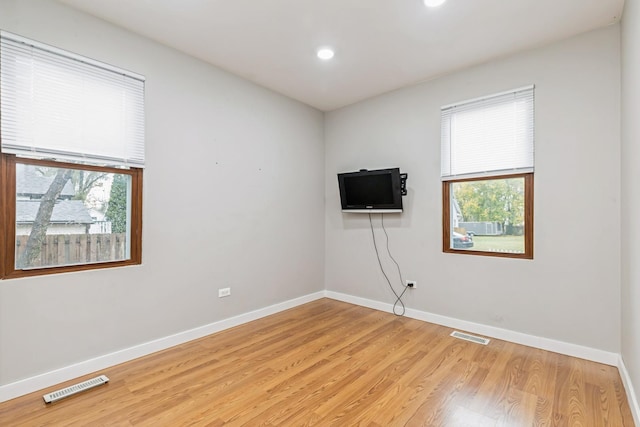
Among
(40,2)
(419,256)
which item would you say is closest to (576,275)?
(419,256)

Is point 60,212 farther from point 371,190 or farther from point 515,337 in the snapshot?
point 515,337

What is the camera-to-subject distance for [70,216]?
256 centimetres

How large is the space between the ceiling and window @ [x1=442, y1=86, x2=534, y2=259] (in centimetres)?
56

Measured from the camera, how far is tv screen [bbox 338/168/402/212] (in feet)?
12.9

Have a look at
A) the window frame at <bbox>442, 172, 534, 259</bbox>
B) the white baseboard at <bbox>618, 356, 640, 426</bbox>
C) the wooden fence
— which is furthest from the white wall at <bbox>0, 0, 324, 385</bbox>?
the white baseboard at <bbox>618, 356, 640, 426</bbox>

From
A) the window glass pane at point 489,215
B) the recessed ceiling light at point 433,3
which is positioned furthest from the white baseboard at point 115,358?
the recessed ceiling light at point 433,3

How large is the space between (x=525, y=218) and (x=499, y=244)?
0.37 meters

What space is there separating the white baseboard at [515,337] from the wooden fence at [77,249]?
3.11 metres

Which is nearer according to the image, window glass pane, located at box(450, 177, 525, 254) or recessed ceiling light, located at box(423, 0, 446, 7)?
recessed ceiling light, located at box(423, 0, 446, 7)

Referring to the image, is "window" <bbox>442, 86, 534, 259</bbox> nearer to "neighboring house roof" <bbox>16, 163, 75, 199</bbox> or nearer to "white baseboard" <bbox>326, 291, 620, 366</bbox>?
"white baseboard" <bbox>326, 291, 620, 366</bbox>

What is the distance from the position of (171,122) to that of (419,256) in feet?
10.3

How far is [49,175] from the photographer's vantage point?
8.02ft

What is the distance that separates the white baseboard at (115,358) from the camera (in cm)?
225

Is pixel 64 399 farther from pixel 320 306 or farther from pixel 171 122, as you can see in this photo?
pixel 320 306
